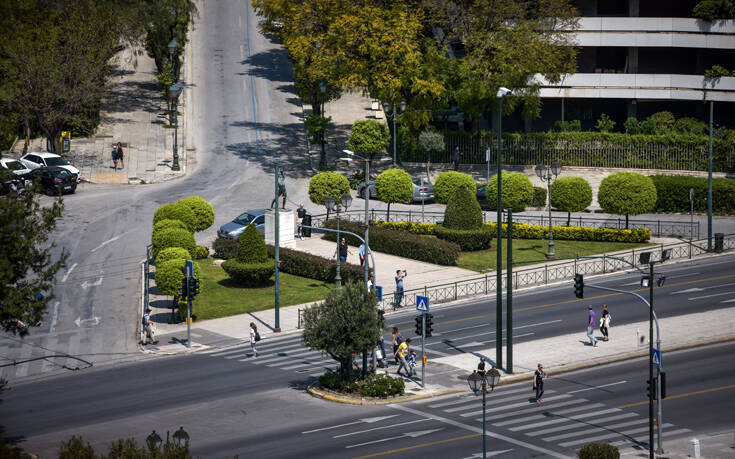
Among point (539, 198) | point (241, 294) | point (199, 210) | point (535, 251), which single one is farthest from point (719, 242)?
point (199, 210)

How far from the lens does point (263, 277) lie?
170 ft

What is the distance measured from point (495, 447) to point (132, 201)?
41.0 m

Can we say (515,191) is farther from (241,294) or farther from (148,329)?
(148,329)

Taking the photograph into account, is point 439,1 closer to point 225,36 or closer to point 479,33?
point 479,33

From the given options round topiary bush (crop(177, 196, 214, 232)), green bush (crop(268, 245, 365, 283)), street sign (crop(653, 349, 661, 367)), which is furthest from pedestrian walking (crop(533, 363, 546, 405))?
round topiary bush (crop(177, 196, 214, 232))

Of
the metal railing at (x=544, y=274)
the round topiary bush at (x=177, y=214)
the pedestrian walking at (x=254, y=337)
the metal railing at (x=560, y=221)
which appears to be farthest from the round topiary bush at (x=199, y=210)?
the pedestrian walking at (x=254, y=337)

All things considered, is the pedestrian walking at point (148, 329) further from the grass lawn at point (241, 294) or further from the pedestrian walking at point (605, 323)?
the pedestrian walking at point (605, 323)


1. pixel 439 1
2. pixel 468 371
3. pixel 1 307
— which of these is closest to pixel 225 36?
pixel 439 1

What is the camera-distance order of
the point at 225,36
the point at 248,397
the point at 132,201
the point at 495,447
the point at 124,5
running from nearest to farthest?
1. the point at 495,447
2. the point at 248,397
3. the point at 132,201
4. the point at 124,5
5. the point at 225,36

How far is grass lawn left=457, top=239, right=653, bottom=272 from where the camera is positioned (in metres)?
55.0

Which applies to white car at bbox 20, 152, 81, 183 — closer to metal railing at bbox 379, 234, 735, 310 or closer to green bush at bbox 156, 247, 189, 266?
green bush at bbox 156, 247, 189, 266

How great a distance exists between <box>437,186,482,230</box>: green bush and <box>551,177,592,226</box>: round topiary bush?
566 centimetres

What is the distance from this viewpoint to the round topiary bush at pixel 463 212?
187 feet

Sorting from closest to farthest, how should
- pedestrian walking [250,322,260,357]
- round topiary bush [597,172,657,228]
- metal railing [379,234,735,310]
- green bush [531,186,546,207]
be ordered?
pedestrian walking [250,322,260,357]
metal railing [379,234,735,310]
round topiary bush [597,172,657,228]
green bush [531,186,546,207]
